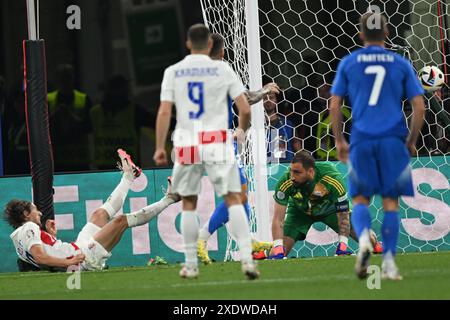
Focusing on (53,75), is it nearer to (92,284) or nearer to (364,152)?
(92,284)

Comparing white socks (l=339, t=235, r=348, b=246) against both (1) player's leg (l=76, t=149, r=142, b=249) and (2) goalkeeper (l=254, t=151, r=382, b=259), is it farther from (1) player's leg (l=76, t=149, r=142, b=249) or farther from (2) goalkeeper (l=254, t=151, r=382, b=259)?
(1) player's leg (l=76, t=149, r=142, b=249)

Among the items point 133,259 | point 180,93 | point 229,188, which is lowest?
point 133,259

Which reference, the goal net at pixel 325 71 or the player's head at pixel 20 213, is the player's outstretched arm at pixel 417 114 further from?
the player's head at pixel 20 213

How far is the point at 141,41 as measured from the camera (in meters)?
18.2

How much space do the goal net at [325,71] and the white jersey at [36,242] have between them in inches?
82.5

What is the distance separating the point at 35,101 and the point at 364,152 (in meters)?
5.31

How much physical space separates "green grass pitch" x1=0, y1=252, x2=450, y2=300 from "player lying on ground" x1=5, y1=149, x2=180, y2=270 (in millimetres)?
Answer: 241

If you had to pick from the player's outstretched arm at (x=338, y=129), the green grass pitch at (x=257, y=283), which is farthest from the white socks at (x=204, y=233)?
the player's outstretched arm at (x=338, y=129)

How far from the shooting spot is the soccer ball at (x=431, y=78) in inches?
559

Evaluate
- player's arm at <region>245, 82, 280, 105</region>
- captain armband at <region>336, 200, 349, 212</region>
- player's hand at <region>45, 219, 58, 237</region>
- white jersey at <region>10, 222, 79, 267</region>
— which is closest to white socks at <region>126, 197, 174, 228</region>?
white jersey at <region>10, 222, 79, 267</region>

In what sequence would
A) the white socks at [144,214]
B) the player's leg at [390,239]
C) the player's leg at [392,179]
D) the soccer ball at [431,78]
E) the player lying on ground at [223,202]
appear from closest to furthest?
the player's leg at [390,239] < the player's leg at [392,179] < the player lying on ground at [223,202] < the white socks at [144,214] < the soccer ball at [431,78]

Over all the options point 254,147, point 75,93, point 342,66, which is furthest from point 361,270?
point 75,93

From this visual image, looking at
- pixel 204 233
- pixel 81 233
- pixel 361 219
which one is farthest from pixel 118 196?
pixel 361 219

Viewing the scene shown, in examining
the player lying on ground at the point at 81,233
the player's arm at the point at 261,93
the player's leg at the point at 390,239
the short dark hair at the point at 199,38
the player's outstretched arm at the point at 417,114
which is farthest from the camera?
the player lying on ground at the point at 81,233
